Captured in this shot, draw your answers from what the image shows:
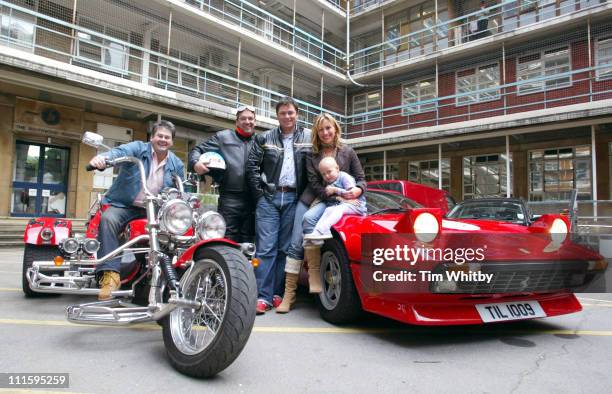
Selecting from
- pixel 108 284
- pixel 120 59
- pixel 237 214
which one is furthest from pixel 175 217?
pixel 120 59

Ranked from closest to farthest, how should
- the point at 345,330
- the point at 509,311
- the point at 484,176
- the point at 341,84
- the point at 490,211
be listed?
1. the point at 509,311
2. the point at 345,330
3. the point at 490,211
4. the point at 484,176
5. the point at 341,84

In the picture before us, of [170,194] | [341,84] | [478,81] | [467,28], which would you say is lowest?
[170,194]

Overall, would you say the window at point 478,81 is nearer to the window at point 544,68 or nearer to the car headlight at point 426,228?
the window at point 544,68

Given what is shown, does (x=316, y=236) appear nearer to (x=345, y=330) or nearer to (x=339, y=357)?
(x=345, y=330)

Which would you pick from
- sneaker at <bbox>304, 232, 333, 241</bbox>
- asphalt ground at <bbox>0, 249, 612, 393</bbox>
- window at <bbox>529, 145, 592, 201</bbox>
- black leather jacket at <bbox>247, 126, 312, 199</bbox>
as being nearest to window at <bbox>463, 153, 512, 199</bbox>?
window at <bbox>529, 145, 592, 201</bbox>

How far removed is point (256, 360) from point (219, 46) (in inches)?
582

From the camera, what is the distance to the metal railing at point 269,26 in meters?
14.7

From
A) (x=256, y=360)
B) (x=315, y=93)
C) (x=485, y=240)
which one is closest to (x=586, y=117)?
(x=315, y=93)

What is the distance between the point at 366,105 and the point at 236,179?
1692 cm

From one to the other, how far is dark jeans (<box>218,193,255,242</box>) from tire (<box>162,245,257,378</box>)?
1.66 m

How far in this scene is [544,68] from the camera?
1468 cm

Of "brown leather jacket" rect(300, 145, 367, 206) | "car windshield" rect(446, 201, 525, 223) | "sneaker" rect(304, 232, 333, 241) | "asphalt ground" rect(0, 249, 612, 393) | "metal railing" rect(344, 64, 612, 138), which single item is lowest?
"asphalt ground" rect(0, 249, 612, 393)

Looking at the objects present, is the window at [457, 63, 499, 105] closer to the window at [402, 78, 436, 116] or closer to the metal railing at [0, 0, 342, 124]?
the window at [402, 78, 436, 116]

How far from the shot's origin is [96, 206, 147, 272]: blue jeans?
113 inches
